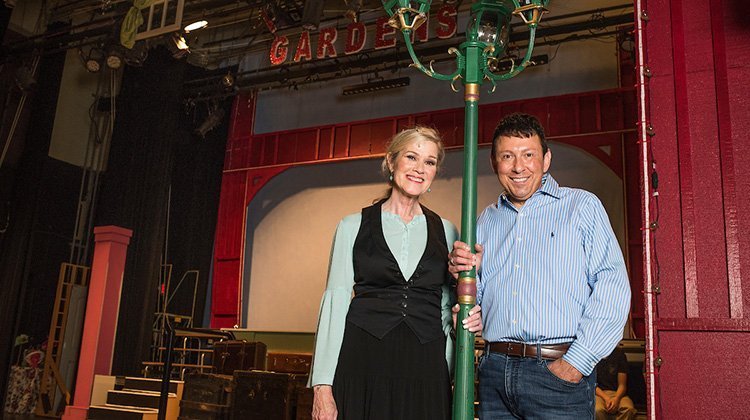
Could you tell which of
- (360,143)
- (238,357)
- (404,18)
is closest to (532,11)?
(404,18)

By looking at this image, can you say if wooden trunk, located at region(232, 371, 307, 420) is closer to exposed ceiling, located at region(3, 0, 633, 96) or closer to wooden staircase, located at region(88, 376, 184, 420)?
wooden staircase, located at region(88, 376, 184, 420)

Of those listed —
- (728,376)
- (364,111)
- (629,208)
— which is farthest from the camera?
(364,111)

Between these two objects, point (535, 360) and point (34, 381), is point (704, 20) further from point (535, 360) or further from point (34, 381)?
point (34, 381)

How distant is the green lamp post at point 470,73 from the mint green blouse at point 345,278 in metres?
0.28

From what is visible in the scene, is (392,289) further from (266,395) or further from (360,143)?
(360,143)

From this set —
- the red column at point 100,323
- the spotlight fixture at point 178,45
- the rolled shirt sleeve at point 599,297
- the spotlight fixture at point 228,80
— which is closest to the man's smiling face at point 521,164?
the rolled shirt sleeve at point 599,297

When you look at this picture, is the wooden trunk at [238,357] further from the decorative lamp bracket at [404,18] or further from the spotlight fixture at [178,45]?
the decorative lamp bracket at [404,18]

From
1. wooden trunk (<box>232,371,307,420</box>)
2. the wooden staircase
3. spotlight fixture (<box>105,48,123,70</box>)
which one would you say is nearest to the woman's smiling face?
wooden trunk (<box>232,371,307,420</box>)

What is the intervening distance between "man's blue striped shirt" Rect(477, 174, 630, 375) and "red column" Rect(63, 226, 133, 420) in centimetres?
716

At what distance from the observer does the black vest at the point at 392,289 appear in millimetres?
2191

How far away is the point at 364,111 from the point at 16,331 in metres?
7.04

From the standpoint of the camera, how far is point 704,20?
3582mm

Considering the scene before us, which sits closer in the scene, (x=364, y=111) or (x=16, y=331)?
(x=16, y=331)

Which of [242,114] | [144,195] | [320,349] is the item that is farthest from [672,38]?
[242,114]
